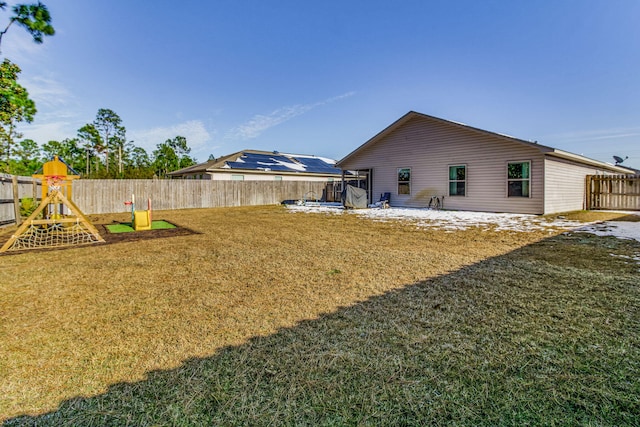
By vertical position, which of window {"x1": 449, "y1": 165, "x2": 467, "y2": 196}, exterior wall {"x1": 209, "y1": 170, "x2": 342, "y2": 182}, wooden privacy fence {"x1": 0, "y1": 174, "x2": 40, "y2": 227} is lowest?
wooden privacy fence {"x1": 0, "y1": 174, "x2": 40, "y2": 227}

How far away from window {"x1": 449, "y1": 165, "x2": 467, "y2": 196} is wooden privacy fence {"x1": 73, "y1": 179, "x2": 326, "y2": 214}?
11089 millimetres

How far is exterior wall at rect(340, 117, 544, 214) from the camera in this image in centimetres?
1229

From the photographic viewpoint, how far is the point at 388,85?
1723 cm

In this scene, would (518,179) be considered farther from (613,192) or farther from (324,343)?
(324,343)

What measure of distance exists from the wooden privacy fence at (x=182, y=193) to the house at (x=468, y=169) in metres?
6.49

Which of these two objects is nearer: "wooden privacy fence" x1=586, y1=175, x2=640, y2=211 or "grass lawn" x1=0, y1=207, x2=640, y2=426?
"grass lawn" x1=0, y1=207, x2=640, y2=426

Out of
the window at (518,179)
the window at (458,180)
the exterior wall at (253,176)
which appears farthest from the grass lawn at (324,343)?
the exterior wall at (253,176)

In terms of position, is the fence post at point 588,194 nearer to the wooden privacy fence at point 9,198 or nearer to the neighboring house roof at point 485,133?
the neighboring house roof at point 485,133

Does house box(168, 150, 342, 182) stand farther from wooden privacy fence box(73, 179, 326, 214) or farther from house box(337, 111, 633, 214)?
house box(337, 111, 633, 214)

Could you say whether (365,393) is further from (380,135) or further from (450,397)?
(380,135)

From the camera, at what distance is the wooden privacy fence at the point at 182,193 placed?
50.7 feet

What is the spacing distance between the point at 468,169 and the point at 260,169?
15.2 metres

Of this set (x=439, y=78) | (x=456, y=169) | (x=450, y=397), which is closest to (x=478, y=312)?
(x=450, y=397)

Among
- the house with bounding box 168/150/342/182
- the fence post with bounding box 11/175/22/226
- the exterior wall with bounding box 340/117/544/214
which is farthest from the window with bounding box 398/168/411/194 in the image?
the fence post with bounding box 11/175/22/226
